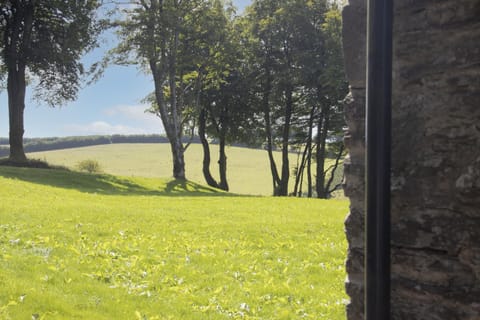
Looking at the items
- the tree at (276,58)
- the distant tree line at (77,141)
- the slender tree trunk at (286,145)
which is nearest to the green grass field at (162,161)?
the distant tree line at (77,141)

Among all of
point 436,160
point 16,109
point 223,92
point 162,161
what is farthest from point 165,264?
point 162,161

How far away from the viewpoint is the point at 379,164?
1813mm

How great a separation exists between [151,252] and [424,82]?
23.4 feet

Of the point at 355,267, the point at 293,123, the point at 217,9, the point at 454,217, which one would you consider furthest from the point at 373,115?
the point at 293,123

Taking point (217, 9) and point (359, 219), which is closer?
point (359, 219)

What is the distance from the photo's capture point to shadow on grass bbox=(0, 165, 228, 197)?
2175 cm

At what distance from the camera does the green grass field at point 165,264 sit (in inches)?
205

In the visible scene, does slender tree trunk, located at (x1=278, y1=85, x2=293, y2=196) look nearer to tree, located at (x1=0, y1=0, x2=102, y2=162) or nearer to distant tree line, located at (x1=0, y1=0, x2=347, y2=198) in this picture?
distant tree line, located at (x1=0, y1=0, x2=347, y2=198)

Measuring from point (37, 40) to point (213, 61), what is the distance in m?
12.9

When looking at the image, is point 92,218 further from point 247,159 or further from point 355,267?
point 247,159

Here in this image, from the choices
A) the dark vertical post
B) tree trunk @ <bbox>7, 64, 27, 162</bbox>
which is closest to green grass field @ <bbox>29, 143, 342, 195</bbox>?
tree trunk @ <bbox>7, 64, 27, 162</bbox>

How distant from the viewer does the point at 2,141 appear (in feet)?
295

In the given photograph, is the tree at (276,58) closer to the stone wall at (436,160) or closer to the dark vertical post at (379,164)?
the stone wall at (436,160)

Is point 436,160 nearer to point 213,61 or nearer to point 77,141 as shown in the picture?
point 213,61
